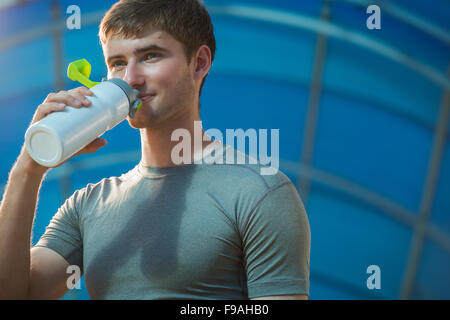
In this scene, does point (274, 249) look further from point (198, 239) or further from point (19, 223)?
point (19, 223)

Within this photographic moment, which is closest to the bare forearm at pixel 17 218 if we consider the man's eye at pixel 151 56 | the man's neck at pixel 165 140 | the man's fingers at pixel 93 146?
the man's fingers at pixel 93 146

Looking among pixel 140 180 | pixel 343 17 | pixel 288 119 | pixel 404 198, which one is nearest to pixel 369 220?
pixel 404 198

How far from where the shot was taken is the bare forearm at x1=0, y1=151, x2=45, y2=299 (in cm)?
283

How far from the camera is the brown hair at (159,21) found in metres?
3.14

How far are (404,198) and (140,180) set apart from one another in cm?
1158

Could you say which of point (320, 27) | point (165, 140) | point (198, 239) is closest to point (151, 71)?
point (165, 140)

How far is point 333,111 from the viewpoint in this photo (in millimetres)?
12977

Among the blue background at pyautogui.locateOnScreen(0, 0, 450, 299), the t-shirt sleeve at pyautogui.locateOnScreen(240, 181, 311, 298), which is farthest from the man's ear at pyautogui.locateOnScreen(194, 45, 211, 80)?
the blue background at pyautogui.locateOnScreen(0, 0, 450, 299)

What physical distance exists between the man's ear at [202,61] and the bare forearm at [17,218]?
1.04 meters

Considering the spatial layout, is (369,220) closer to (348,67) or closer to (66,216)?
(348,67)

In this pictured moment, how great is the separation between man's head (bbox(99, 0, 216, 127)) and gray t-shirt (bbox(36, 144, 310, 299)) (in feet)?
1.25

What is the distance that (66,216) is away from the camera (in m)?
3.37
